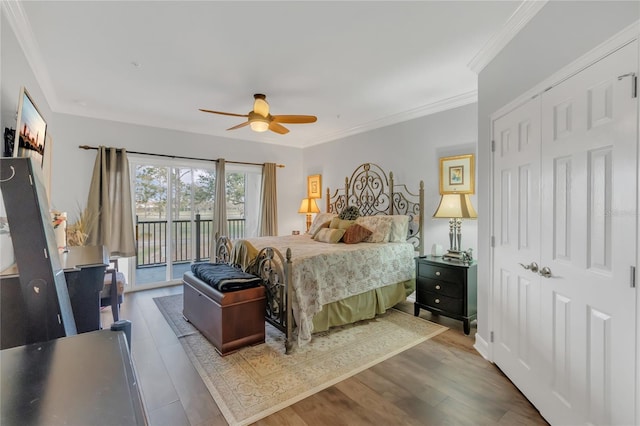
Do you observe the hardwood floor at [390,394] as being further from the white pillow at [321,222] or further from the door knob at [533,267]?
the white pillow at [321,222]

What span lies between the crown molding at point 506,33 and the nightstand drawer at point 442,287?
2157 mm

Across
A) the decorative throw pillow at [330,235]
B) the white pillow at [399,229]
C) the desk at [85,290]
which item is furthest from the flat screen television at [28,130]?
the white pillow at [399,229]

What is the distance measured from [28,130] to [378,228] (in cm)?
352

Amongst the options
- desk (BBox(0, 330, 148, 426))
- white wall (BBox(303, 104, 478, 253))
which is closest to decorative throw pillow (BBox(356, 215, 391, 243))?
white wall (BBox(303, 104, 478, 253))

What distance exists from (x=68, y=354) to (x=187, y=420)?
1.36 m

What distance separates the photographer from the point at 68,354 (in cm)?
86

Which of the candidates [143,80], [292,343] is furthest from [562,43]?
[143,80]

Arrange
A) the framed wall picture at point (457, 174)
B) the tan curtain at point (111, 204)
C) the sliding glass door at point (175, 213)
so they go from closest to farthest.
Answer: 1. the framed wall picture at point (457, 174)
2. the tan curtain at point (111, 204)
3. the sliding glass door at point (175, 213)

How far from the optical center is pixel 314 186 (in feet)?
19.8

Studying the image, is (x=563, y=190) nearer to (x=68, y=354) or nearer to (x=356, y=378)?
(x=356, y=378)

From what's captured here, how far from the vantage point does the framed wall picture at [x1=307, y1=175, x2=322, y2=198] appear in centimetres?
591

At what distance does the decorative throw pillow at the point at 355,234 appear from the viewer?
387 centimetres

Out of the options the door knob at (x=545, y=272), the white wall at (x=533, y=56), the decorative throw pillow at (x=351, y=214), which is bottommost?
the door knob at (x=545, y=272)

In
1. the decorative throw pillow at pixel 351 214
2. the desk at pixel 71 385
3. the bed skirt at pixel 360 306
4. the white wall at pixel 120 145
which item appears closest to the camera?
the desk at pixel 71 385
